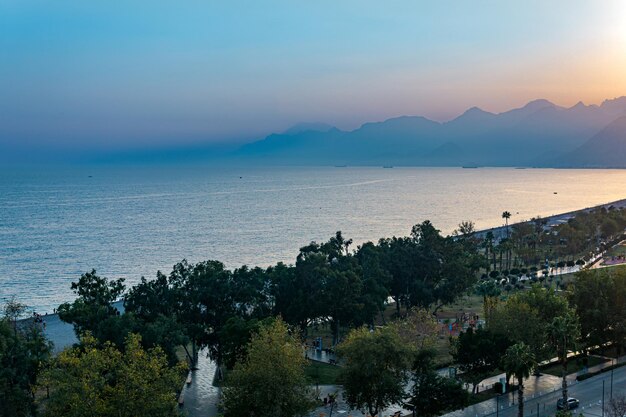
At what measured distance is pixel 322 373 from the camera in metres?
49.6

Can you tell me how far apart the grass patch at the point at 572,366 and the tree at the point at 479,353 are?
8.18 meters

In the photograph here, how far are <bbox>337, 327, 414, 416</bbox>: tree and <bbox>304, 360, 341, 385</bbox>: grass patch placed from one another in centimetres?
839

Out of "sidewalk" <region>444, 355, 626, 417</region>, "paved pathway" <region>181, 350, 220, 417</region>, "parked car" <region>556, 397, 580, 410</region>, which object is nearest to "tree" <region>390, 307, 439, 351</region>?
"sidewalk" <region>444, 355, 626, 417</region>

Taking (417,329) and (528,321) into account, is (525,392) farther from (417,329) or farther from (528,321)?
(417,329)

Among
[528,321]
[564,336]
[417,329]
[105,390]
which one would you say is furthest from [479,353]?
[105,390]

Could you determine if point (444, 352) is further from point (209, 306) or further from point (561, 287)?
point (561, 287)

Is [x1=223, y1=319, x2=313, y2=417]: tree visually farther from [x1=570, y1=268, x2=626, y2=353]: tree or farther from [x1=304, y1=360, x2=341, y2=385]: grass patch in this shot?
[x1=570, y1=268, x2=626, y2=353]: tree

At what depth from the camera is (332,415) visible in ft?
132

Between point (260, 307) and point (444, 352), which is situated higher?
point (260, 307)

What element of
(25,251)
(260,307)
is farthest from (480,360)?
(25,251)

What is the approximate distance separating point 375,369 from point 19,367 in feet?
72.6

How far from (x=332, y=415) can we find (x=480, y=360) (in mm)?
11555

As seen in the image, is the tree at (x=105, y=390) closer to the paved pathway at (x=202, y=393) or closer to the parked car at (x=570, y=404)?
the paved pathway at (x=202, y=393)

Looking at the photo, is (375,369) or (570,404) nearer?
(375,369)
